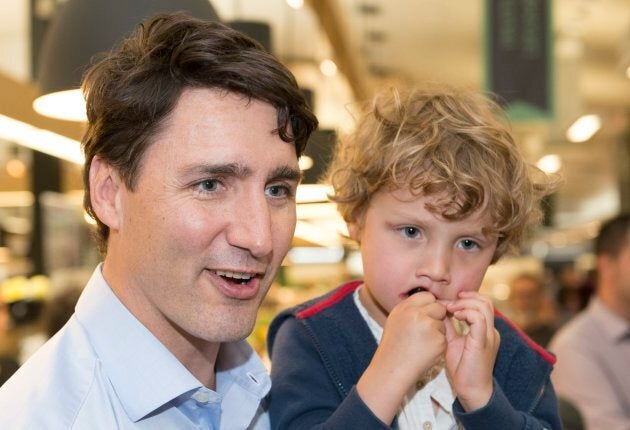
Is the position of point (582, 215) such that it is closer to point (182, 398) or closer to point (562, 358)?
point (562, 358)

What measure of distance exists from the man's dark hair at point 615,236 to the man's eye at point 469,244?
9.20ft

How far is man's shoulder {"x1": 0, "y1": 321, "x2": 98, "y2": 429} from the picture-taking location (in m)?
1.28

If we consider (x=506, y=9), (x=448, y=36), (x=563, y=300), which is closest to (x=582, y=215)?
(x=563, y=300)

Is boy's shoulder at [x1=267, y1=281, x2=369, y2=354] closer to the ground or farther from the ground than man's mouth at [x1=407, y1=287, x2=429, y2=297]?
closer to the ground

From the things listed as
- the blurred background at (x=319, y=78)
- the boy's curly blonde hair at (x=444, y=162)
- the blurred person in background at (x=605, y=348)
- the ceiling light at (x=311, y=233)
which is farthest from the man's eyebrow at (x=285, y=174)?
the ceiling light at (x=311, y=233)

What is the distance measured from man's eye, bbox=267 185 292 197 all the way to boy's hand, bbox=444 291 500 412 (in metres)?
0.43

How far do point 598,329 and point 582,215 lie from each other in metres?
27.0

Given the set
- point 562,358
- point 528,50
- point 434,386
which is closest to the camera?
point 434,386

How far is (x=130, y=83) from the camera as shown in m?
1.52

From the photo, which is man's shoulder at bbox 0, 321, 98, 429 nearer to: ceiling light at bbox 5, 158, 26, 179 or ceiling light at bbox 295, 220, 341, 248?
ceiling light at bbox 295, 220, 341, 248

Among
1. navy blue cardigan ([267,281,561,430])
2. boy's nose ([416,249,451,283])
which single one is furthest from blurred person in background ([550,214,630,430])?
boy's nose ([416,249,451,283])

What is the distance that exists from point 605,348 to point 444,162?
2.65 m

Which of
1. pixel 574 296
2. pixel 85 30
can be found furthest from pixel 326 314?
pixel 574 296

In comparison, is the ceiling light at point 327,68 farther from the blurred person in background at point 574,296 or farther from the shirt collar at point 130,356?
the shirt collar at point 130,356
